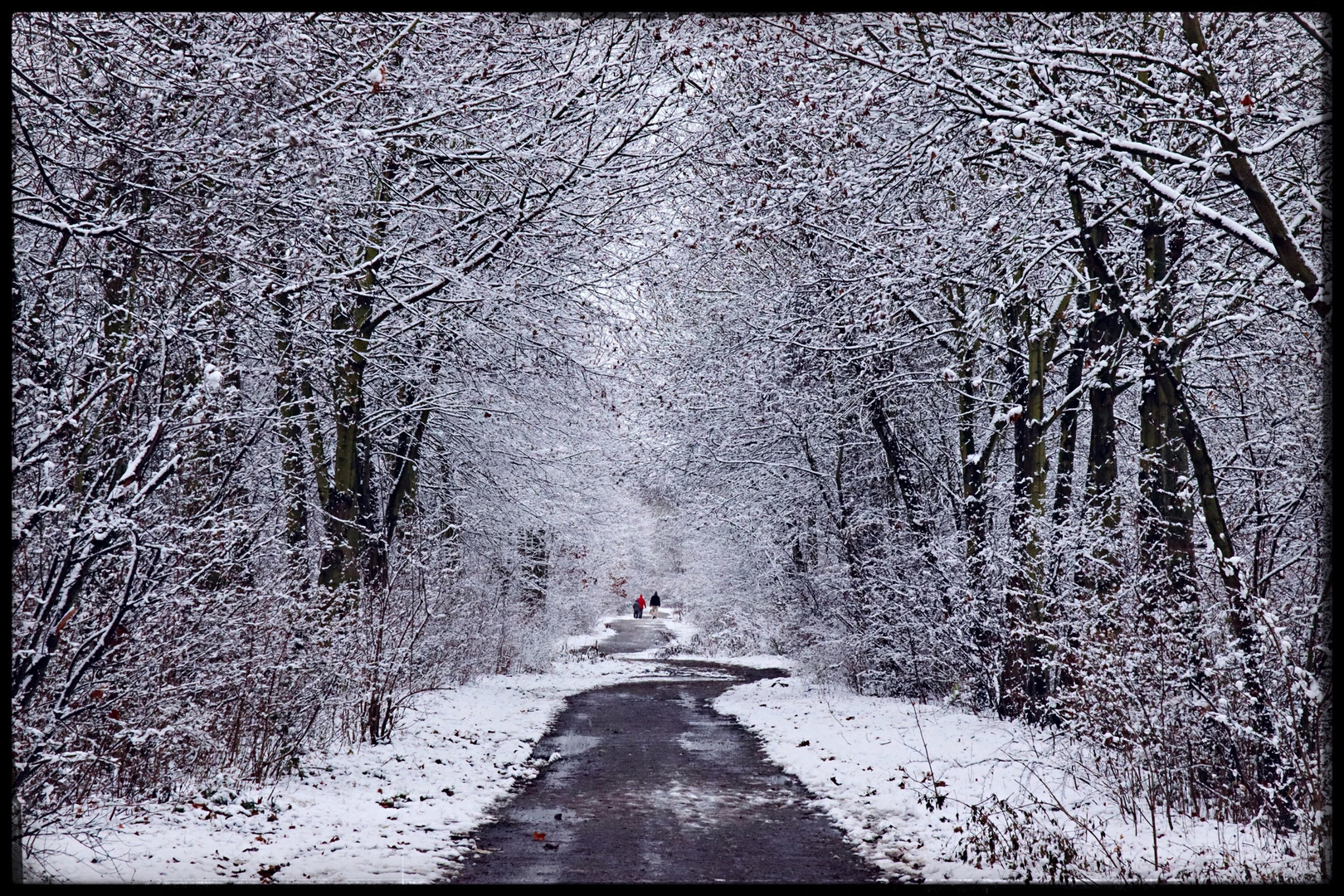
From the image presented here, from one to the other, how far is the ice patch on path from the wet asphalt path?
1.26 ft

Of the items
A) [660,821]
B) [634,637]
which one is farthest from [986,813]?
[634,637]

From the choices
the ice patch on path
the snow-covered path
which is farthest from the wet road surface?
the ice patch on path

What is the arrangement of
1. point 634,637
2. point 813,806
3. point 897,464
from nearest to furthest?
1. point 813,806
2. point 897,464
3. point 634,637

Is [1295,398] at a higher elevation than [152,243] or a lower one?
lower

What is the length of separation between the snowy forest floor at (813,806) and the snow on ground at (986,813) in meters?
0.02

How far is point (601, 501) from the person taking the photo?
27.3 meters

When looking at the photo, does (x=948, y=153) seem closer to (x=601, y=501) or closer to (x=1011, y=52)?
(x=1011, y=52)

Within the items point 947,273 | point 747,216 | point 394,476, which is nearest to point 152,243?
point 747,216

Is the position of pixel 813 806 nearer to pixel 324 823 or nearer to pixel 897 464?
pixel 324 823

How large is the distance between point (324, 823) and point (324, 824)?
3 centimetres

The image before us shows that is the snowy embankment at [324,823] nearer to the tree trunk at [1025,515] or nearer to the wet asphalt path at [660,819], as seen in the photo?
the wet asphalt path at [660,819]

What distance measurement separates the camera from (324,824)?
7102 millimetres

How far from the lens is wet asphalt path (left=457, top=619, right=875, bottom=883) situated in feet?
20.7

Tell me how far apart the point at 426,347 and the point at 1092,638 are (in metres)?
9.13
